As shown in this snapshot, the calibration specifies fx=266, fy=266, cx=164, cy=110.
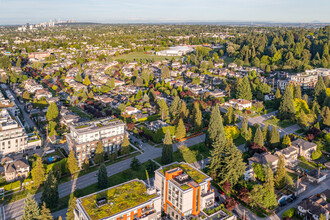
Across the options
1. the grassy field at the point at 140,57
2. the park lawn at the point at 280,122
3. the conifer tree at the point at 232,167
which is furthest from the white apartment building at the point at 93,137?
the grassy field at the point at 140,57

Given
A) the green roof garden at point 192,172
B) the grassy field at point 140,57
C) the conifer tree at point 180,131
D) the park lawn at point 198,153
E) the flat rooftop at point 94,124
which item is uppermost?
the grassy field at point 140,57

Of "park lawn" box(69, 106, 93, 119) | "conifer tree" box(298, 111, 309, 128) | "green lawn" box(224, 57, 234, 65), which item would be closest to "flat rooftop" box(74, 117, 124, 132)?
"park lawn" box(69, 106, 93, 119)

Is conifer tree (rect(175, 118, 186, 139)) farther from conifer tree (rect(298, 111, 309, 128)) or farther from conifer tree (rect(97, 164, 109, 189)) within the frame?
conifer tree (rect(298, 111, 309, 128))

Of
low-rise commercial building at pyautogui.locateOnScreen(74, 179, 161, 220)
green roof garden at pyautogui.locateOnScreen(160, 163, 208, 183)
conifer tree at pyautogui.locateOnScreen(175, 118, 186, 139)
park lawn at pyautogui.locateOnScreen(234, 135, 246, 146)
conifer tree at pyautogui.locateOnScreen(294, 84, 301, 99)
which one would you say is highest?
conifer tree at pyautogui.locateOnScreen(294, 84, 301, 99)

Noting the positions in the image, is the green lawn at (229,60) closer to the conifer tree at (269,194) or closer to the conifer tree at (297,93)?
the conifer tree at (297,93)

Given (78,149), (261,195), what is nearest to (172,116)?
(78,149)

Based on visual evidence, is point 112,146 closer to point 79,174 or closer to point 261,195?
point 79,174
